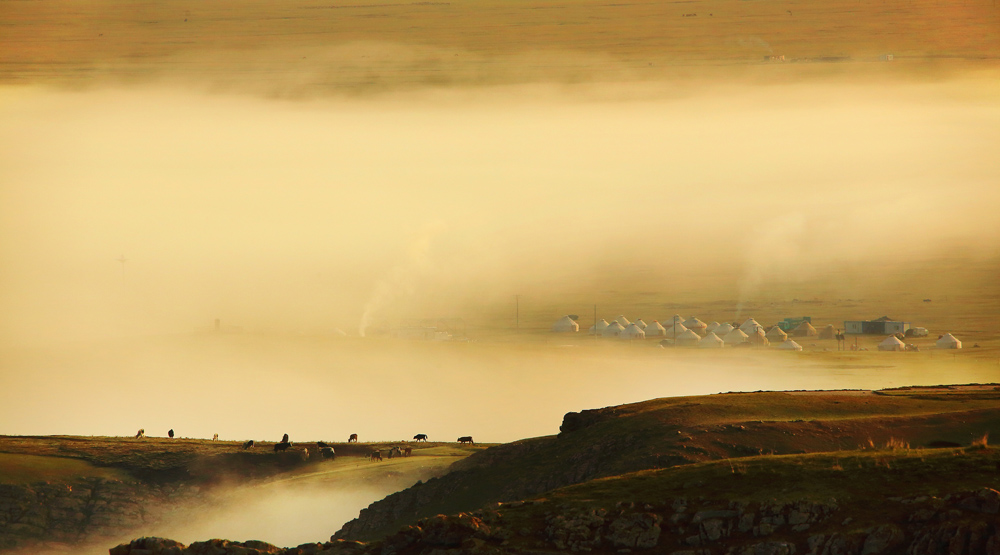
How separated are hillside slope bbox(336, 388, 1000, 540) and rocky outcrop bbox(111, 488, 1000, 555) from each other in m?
12.4

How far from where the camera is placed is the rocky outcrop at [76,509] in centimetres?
7494

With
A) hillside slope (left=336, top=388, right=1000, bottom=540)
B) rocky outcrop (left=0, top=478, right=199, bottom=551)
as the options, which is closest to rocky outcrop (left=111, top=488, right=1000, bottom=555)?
hillside slope (left=336, top=388, right=1000, bottom=540)

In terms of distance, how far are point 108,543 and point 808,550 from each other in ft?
178

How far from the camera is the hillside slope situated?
172 feet

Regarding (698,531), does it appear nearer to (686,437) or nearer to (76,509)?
(686,437)

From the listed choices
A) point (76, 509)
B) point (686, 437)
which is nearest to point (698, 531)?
point (686, 437)

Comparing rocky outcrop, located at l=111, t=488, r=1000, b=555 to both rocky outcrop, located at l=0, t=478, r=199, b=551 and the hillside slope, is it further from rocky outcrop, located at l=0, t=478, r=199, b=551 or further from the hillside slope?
rocky outcrop, located at l=0, t=478, r=199, b=551

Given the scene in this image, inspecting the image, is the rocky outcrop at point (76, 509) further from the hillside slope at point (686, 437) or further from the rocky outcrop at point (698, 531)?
the rocky outcrop at point (698, 531)

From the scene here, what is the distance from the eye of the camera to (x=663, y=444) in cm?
5444

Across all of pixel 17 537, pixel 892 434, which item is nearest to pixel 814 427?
pixel 892 434

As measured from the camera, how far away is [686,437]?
5459cm

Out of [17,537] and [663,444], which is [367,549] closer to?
[663,444]

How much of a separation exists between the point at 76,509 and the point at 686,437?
4596 cm

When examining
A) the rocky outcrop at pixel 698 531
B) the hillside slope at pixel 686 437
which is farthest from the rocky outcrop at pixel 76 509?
the rocky outcrop at pixel 698 531
